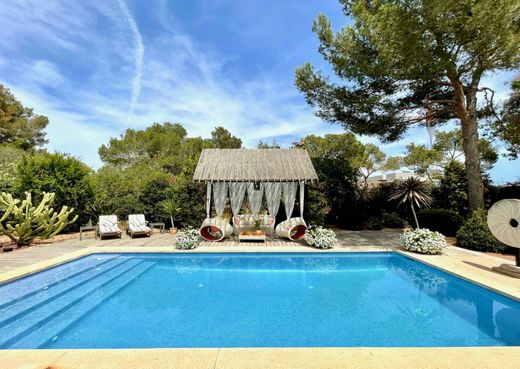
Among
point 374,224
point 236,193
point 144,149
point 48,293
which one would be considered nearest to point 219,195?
point 236,193

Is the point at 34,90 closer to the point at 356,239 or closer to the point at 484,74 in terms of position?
the point at 356,239

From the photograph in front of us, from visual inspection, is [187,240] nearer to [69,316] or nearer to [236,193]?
[236,193]

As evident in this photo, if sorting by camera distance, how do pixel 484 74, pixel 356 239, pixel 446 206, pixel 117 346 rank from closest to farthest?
pixel 117 346 < pixel 484 74 < pixel 356 239 < pixel 446 206

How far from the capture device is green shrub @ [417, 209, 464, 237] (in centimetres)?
1123

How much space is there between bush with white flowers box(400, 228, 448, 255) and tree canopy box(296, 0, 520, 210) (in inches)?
124

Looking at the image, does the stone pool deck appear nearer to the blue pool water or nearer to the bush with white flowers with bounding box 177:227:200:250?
the blue pool water

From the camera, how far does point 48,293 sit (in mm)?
5602

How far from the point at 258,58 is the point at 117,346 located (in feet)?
47.9

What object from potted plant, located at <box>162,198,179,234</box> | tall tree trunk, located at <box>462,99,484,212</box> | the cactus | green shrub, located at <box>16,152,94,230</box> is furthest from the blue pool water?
green shrub, located at <box>16,152,94,230</box>

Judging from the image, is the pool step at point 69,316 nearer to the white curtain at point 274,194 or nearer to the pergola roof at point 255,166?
the pergola roof at point 255,166

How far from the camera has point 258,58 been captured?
14836mm

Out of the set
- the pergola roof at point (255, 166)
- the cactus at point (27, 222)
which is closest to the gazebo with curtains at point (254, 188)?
the pergola roof at point (255, 166)

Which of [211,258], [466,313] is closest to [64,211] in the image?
[211,258]

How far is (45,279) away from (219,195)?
612 centimetres
